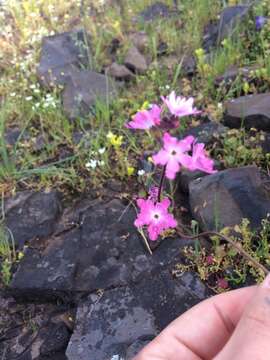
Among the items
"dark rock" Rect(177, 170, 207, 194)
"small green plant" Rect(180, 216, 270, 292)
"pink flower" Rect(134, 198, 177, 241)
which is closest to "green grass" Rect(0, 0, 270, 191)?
"dark rock" Rect(177, 170, 207, 194)

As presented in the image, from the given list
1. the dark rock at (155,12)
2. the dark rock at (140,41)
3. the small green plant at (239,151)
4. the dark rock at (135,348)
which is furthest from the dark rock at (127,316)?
the dark rock at (155,12)

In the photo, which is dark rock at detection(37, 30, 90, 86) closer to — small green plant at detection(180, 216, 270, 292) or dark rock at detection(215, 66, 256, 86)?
dark rock at detection(215, 66, 256, 86)

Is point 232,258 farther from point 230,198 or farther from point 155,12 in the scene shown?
point 155,12

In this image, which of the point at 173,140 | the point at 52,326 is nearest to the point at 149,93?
the point at 52,326

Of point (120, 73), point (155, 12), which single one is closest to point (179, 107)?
point (120, 73)

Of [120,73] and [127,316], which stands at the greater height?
[120,73]

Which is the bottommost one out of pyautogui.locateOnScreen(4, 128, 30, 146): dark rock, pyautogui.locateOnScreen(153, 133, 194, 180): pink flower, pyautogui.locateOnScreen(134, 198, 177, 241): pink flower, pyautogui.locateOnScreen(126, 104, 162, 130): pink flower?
pyautogui.locateOnScreen(4, 128, 30, 146): dark rock

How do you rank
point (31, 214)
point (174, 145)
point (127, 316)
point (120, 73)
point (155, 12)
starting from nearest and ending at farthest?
point (174, 145), point (127, 316), point (31, 214), point (120, 73), point (155, 12)
